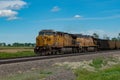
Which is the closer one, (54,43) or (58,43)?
(54,43)

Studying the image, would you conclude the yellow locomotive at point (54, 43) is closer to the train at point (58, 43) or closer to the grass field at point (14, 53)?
the train at point (58, 43)

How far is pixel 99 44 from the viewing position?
67.7 m

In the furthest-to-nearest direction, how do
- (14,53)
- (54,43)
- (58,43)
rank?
1. (14,53)
2. (58,43)
3. (54,43)

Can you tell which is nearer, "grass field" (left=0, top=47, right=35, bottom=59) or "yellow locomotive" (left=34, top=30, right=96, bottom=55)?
"yellow locomotive" (left=34, top=30, right=96, bottom=55)

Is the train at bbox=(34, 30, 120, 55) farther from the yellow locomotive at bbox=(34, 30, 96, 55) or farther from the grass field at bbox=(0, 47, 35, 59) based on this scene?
the grass field at bbox=(0, 47, 35, 59)

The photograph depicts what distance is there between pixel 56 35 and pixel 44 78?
27.8m

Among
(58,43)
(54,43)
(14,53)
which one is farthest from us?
(14,53)

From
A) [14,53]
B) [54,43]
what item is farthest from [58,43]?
[14,53]

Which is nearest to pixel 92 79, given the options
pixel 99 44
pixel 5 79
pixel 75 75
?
pixel 75 75

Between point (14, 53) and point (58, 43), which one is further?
point (14, 53)

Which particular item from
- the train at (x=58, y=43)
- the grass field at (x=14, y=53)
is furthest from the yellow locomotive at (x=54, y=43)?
the grass field at (x=14, y=53)

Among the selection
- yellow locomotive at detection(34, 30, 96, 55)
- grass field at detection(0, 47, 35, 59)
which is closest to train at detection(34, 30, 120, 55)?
yellow locomotive at detection(34, 30, 96, 55)

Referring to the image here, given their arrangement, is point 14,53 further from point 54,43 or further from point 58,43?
point 54,43

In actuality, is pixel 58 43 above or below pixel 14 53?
above
